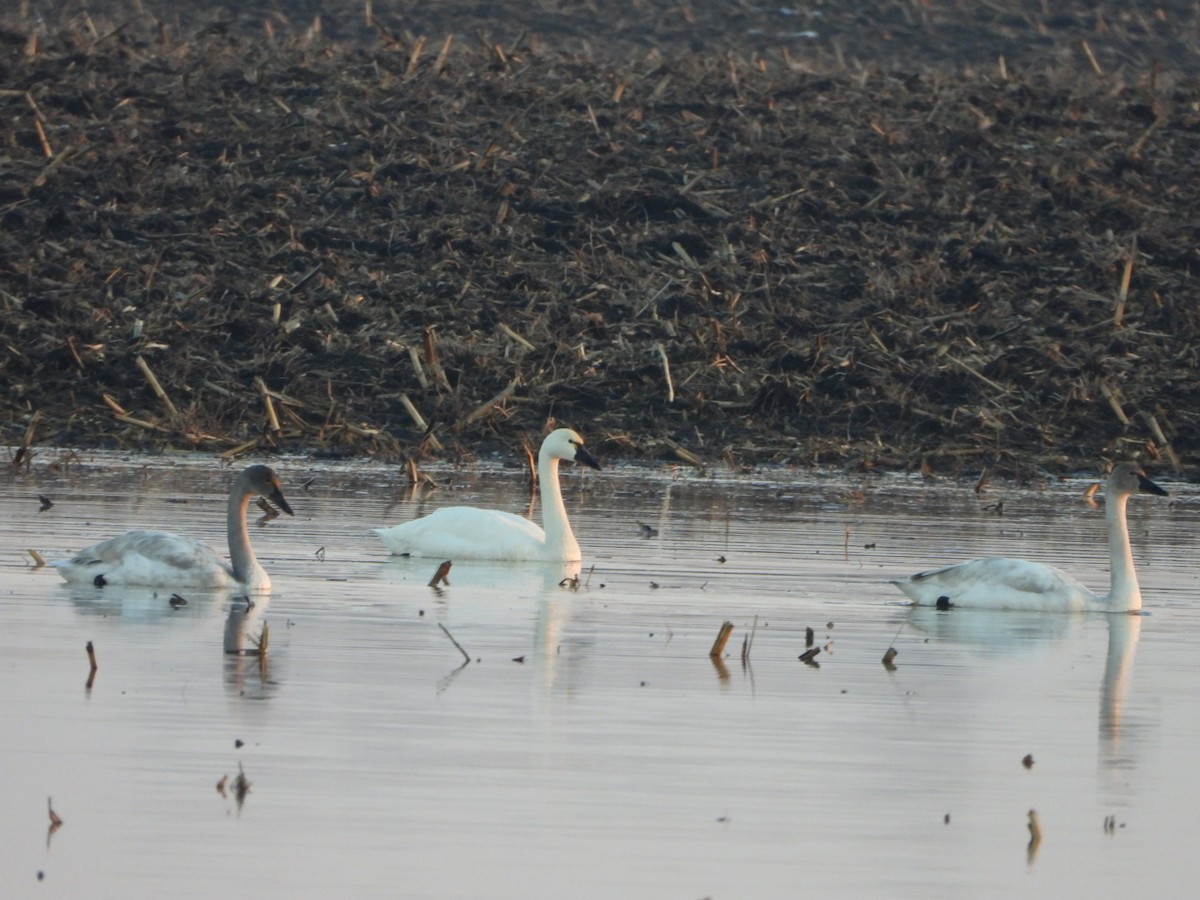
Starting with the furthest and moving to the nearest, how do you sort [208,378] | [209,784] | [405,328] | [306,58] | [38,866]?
1. [306,58]
2. [405,328]
3. [208,378]
4. [209,784]
5. [38,866]

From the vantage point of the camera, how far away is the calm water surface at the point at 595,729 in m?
7.35

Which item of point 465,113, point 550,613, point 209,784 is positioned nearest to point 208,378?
point 465,113

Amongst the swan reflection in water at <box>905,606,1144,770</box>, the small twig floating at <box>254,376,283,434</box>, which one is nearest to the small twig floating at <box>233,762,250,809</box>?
the swan reflection in water at <box>905,606,1144,770</box>

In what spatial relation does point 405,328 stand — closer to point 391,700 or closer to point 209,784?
point 391,700

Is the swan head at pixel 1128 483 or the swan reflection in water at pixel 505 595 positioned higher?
the swan head at pixel 1128 483

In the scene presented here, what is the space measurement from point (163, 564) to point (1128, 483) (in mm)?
5836

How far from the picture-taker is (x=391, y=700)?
978 centimetres

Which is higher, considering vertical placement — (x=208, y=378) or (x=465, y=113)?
(x=465, y=113)

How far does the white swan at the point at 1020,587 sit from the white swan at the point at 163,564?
3.55m

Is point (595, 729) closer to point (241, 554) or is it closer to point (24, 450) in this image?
point (241, 554)

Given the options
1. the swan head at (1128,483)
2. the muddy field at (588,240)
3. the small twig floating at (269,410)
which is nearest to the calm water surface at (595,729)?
the swan head at (1128,483)

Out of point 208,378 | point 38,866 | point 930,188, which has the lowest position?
point 38,866

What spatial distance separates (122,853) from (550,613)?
5.92 meters

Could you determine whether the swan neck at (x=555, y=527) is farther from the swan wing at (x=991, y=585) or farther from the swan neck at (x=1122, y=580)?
the swan neck at (x=1122, y=580)
